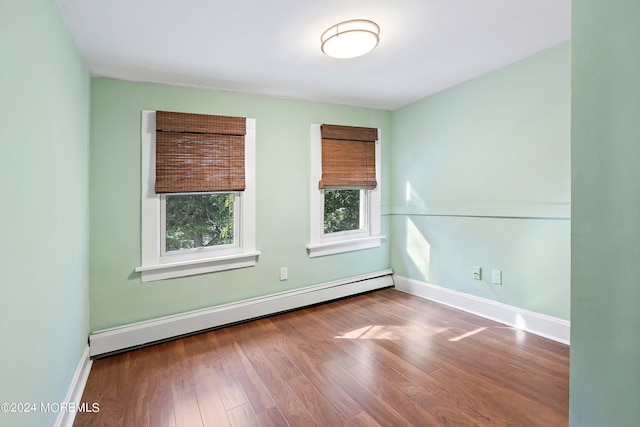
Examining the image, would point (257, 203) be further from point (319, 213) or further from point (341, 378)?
point (341, 378)

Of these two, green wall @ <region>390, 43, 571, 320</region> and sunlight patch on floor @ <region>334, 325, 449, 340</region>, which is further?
sunlight patch on floor @ <region>334, 325, 449, 340</region>

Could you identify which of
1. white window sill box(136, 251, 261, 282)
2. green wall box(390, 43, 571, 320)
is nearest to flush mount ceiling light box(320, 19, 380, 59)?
green wall box(390, 43, 571, 320)

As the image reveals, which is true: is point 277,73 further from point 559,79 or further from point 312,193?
point 559,79

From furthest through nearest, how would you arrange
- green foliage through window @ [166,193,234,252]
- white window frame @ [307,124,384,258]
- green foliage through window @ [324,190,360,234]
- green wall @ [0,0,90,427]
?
green foliage through window @ [324,190,360,234], white window frame @ [307,124,384,258], green foliage through window @ [166,193,234,252], green wall @ [0,0,90,427]

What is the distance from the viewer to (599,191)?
30.1 inches

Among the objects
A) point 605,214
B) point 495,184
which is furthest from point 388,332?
point 605,214

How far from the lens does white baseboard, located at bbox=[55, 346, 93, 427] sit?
58.7 inches

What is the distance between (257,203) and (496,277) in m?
2.33

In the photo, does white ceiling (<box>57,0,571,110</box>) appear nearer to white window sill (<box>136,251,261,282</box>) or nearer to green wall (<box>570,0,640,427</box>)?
green wall (<box>570,0,640,427</box>)

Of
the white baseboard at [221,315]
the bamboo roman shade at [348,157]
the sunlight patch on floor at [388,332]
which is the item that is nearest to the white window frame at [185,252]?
the white baseboard at [221,315]

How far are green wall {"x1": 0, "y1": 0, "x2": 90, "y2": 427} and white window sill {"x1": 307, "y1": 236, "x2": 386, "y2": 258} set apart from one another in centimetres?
201

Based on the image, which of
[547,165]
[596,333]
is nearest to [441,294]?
[547,165]

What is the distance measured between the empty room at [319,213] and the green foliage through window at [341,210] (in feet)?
0.11

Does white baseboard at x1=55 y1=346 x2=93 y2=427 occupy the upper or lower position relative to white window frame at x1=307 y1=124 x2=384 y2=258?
lower
